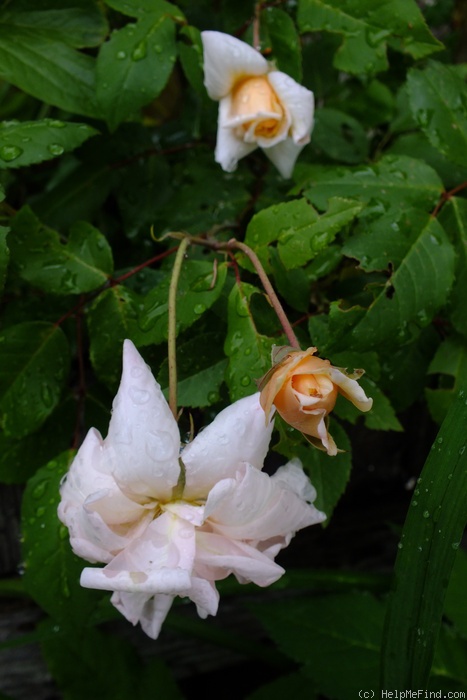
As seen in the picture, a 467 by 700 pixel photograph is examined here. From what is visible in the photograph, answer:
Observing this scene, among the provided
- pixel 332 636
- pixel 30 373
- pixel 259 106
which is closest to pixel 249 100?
pixel 259 106

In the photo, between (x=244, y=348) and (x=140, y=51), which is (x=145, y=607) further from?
(x=140, y=51)

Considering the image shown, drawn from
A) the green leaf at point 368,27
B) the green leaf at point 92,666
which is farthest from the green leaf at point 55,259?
the green leaf at point 92,666

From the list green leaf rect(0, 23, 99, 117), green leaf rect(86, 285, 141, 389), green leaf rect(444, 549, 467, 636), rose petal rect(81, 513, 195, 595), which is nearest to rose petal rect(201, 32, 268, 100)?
green leaf rect(0, 23, 99, 117)

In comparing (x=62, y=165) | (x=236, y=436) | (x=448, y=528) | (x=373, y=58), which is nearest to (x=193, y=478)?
(x=236, y=436)

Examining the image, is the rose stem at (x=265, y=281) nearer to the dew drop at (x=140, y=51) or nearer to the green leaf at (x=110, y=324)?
the green leaf at (x=110, y=324)

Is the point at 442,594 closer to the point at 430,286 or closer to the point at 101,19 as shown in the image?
the point at 430,286
